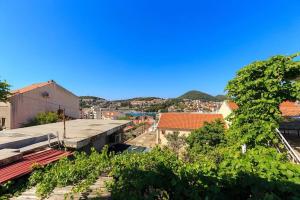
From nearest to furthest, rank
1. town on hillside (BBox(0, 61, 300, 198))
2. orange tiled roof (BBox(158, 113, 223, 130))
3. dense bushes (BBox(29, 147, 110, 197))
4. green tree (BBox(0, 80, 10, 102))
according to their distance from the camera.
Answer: dense bushes (BBox(29, 147, 110, 197)) < town on hillside (BBox(0, 61, 300, 198)) < green tree (BBox(0, 80, 10, 102)) < orange tiled roof (BBox(158, 113, 223, 130))

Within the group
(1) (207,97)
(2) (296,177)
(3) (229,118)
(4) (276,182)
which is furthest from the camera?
(1) (207,97)

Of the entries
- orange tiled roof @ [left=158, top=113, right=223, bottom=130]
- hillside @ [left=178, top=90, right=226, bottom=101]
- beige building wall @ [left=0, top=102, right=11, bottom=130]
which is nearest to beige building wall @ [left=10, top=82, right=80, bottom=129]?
beige building wall @ [left=0, top=102, right=11, bottom=130]

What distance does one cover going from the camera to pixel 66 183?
4.67m

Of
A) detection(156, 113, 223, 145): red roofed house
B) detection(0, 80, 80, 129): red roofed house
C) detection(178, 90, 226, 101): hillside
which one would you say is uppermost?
detection(178, 90, 226, 101): hillside

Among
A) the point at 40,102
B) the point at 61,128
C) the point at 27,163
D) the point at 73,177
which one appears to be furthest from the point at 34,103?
the point at 73,177

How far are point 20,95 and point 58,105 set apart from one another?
6.17m

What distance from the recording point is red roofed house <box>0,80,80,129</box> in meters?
22.5

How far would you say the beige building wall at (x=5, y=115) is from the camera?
22.4m

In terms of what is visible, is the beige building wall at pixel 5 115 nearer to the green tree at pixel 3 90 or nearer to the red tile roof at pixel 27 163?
the green tree at pixel 3 90

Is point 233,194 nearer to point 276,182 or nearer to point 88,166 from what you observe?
point 276,182

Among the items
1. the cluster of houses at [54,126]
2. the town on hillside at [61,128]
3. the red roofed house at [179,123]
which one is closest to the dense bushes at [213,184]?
the town on hillside at [61,128]

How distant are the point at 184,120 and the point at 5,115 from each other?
25185 mm

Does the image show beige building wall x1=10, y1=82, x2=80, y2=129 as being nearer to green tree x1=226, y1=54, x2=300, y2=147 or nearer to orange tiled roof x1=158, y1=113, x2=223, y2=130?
orange tiled roof x1=158, y1=113, x2=223, y2=130

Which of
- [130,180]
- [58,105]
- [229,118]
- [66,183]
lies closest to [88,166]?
[66,183]
